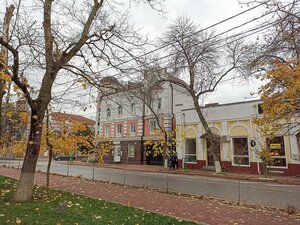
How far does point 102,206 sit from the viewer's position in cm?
822

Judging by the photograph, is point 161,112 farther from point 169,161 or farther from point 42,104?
point 42,104

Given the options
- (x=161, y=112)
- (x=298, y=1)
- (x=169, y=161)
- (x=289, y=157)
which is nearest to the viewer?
(x=298, y=1)

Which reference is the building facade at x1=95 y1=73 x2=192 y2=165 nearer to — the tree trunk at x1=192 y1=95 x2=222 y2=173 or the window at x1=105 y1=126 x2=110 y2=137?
the window at x1=105 y1=126 x2=110 y2=137

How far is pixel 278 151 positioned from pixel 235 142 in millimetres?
4096

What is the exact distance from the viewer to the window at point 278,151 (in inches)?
879

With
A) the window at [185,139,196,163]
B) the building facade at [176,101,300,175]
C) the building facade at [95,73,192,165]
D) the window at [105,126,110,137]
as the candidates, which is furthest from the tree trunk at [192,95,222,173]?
the window at [105,126,110,137]

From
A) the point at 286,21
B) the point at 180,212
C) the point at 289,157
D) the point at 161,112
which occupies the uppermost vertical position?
the point at 161,112

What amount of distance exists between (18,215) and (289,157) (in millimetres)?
21364

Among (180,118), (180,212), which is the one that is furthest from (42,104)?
(180,118)

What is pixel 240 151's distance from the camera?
25047mm

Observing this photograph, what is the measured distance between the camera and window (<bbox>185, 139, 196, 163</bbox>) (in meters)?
28.7

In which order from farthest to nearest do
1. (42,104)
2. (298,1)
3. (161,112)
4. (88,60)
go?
(161,112), (88,60), (42,104), (298,1)

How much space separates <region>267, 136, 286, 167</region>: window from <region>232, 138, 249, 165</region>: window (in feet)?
7.94

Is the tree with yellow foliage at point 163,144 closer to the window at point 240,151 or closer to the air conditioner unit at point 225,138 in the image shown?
the air conditioner unit at point 225,138
